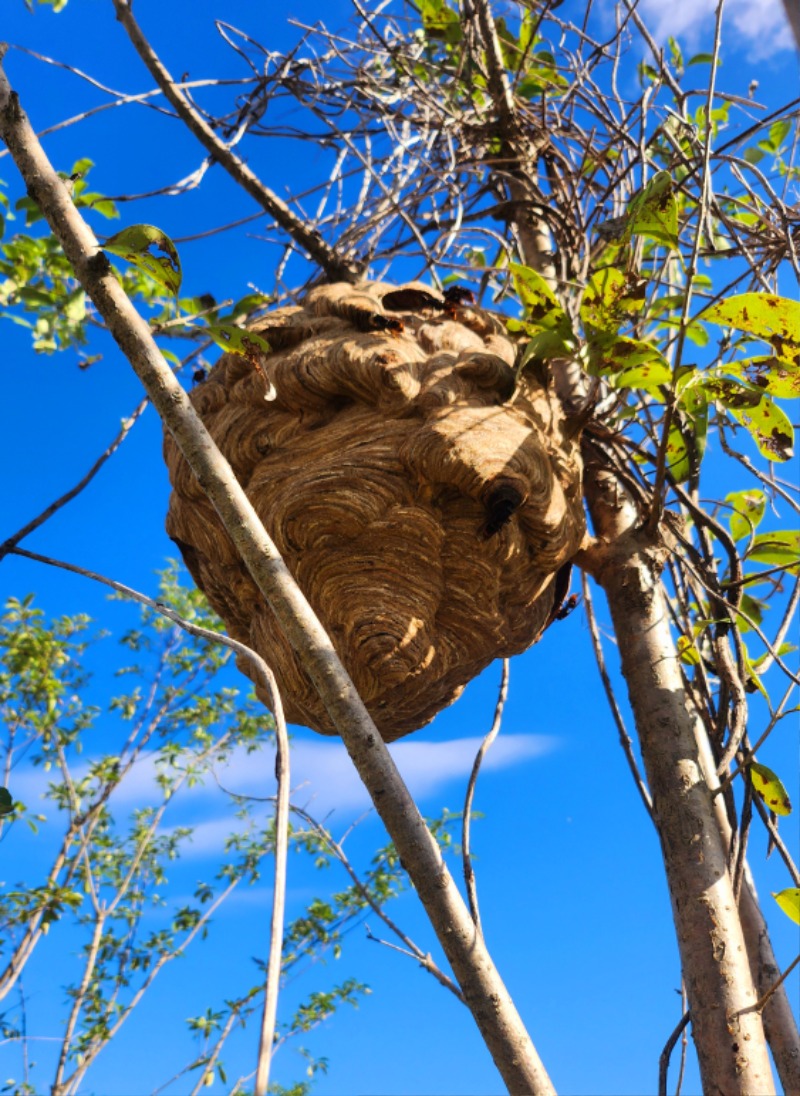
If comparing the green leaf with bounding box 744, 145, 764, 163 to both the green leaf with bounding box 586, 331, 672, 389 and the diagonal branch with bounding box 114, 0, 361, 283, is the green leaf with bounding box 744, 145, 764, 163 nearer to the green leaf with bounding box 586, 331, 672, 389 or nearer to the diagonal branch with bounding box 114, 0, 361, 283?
the diagonal branch with bounding box 114, 0, 361, 283

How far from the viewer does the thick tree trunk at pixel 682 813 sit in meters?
1.27

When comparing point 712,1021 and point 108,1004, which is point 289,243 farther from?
point 108,1004

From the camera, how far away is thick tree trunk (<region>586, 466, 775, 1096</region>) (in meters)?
1.27

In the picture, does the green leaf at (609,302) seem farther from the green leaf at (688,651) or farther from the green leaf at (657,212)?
the green leaf at (688,651)

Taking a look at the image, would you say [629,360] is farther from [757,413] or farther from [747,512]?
[747,512]

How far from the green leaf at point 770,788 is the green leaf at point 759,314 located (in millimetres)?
714

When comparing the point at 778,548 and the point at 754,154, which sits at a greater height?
the point at 754,154

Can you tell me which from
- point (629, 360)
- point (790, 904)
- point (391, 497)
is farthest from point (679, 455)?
point (790, 904)

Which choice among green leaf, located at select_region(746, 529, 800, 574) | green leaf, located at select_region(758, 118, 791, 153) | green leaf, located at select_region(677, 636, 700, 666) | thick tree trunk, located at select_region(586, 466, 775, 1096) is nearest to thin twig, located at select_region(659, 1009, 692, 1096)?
thick tree trunk, located at select_region(586, 466, 775, 1096)

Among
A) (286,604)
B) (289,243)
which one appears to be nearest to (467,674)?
(286,604)

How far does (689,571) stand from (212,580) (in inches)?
37.3

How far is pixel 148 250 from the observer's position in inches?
44.6

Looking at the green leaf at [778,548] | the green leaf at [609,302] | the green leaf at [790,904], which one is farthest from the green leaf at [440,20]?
the green leaf at [790,904]

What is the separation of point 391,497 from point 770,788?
79 cm
